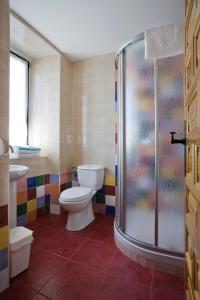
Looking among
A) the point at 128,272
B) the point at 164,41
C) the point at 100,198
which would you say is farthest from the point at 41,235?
the point at 164,41

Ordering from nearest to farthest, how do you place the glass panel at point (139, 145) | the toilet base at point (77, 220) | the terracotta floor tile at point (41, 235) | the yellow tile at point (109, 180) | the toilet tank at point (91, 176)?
the glass panel at point (139, 145) < the terracotta floor tile at point (41, 235) < the toilet base at point (77, 220) < the toilet tank at point (91, 176) < the yellow tile at point (109, 180)

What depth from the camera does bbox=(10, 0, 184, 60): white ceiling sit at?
5.48ft

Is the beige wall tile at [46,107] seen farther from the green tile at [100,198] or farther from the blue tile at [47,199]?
the green tile at [100,198]

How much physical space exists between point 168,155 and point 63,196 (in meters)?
1.20

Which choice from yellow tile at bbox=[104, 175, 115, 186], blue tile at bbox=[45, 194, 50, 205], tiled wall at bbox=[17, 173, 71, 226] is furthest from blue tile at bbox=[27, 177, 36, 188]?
yellow tile at bbox=[104, 175, 115, 186]

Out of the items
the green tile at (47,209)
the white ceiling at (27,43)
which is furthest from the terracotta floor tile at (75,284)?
the white ceiling at (27,43)

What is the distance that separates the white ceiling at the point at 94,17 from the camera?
65.8 inches

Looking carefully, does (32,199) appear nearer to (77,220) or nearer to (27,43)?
(77,220)

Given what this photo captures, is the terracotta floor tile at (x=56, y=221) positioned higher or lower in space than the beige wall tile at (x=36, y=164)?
lower

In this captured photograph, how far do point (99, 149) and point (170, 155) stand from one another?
1.24 m

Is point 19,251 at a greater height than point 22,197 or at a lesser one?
lesser

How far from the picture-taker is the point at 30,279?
136 cm

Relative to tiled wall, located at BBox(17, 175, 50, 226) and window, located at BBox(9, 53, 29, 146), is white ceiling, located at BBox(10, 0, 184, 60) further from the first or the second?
tiled wall, located at BBox(17, 175, 50, 226)

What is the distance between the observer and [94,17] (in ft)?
6.07
